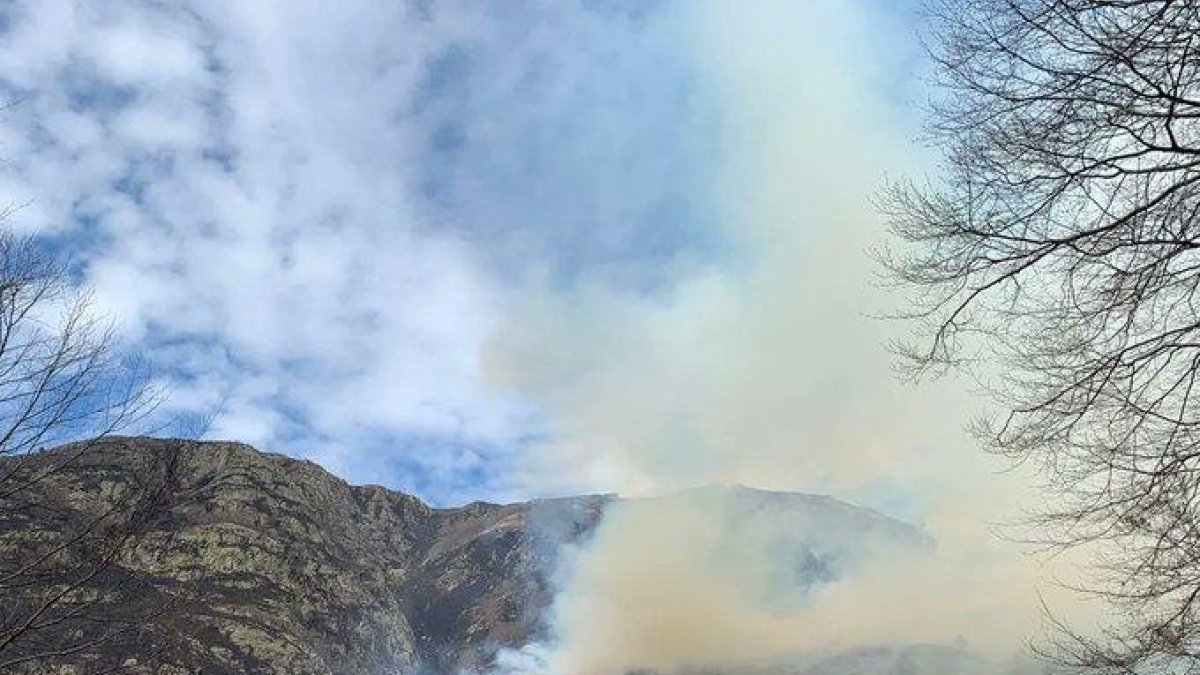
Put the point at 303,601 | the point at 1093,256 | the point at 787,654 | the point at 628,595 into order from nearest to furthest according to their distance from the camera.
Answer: the point at 1093,256 → the point at 303,601 → the point at 787,654 → the point at 628,595

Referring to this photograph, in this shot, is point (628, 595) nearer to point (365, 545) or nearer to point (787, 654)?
point (787, 654)

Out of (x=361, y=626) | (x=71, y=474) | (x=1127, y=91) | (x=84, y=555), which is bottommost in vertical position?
(x=84, y=555)

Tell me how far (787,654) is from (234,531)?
92.3m

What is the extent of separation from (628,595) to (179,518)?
6632 inches

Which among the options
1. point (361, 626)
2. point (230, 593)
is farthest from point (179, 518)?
point (361, 626)

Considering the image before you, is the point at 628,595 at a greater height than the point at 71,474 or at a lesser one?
greater

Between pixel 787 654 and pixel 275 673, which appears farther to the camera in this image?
pixel 787 654

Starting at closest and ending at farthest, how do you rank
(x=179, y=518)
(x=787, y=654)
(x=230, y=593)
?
(x=179, y=518) < (x=230, y=593) < (x=787, y=654)

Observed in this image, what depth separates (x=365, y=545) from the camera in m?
171

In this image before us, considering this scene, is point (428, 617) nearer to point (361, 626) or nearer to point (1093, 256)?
point (361, 626)

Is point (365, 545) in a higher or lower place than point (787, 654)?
higher

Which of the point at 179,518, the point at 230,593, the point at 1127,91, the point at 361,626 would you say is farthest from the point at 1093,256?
the point at 361,626

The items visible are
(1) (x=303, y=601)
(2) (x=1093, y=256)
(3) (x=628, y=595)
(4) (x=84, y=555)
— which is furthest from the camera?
(3) (x=628, y=595)

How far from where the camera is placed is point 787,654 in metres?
153
